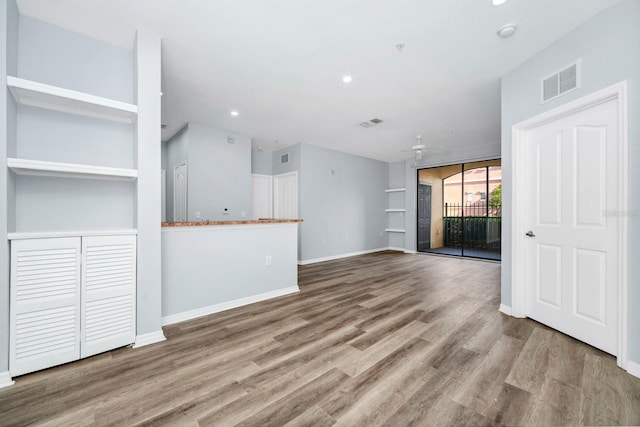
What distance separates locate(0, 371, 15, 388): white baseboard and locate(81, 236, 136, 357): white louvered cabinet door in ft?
1.26

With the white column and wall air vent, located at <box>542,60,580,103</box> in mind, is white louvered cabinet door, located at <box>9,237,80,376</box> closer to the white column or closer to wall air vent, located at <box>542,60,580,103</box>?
the white column

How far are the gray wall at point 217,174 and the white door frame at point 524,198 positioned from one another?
4.58 m

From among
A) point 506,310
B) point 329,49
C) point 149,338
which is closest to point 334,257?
point 506,310

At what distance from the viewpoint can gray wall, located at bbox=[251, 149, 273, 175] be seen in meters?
6.54

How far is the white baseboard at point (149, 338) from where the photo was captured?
2.33m

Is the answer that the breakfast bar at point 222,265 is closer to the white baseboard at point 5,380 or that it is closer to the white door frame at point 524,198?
the white baseboard at point 5,380

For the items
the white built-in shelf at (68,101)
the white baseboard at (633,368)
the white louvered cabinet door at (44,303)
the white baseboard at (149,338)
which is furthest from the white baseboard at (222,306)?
the white baseboard at (633,368)

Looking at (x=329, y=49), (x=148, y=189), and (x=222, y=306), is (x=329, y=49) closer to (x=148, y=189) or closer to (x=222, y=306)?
(x=148, y=189)

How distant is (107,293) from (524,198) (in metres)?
4.34

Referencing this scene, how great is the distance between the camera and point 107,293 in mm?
2223

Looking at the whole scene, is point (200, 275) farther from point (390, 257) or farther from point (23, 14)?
point (390, 257)

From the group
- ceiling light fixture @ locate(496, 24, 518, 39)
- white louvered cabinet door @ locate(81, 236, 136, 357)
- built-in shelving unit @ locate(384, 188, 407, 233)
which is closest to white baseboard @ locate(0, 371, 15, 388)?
white louvered cabinet door @ locate(81, 236, 136, 357)

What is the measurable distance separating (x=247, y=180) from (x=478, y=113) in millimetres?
4507

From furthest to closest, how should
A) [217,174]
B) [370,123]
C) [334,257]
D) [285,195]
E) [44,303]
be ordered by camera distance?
[334,257] < [285,195] < [217,174] < [370,123] < [44,303]
